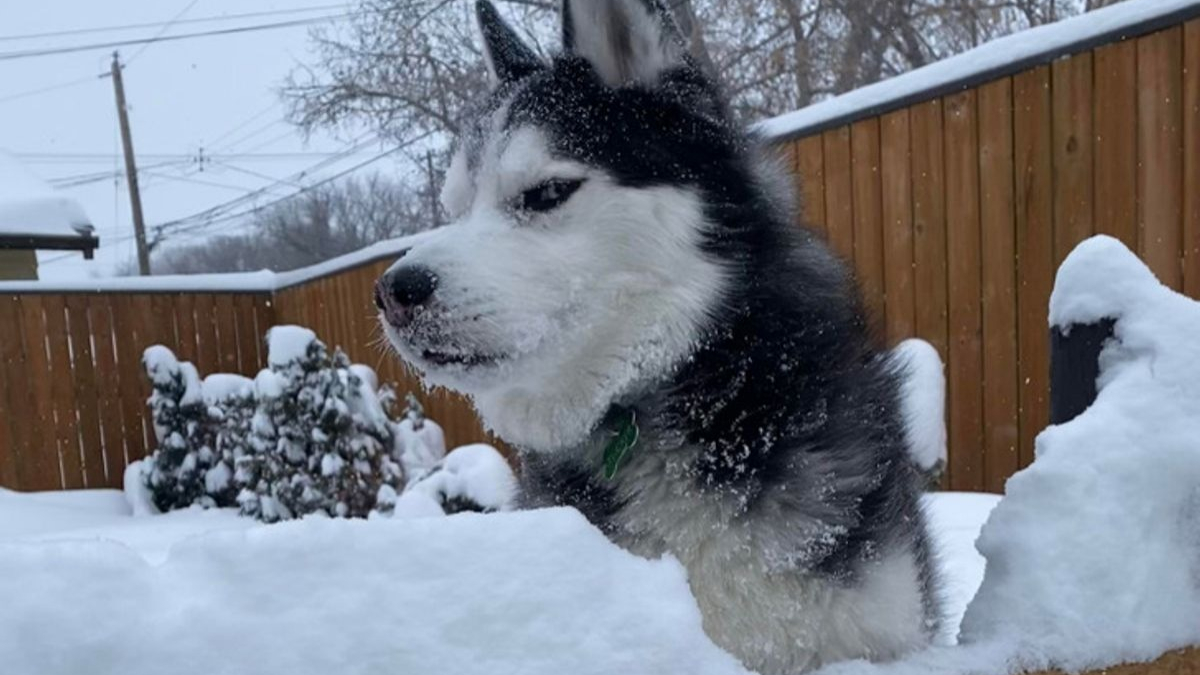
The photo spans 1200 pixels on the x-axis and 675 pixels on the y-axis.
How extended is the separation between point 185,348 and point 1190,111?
27.4ft

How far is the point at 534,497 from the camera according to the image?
154 centimetres

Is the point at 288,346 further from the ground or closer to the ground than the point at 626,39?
closer to the ground

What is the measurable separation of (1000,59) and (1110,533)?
369 centimetres

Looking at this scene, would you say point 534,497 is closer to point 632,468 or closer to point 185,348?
point 632,468

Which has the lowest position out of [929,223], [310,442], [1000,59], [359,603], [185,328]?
[310,442]

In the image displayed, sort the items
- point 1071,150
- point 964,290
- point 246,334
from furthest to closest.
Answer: point 246,334
point 964,290
point 1071,150

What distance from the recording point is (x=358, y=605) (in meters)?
0.50

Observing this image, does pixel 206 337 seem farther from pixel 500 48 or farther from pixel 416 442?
pixel 500 48

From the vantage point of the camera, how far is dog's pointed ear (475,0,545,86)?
1798 millimetres

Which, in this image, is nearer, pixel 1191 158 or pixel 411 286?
pixel 411 286

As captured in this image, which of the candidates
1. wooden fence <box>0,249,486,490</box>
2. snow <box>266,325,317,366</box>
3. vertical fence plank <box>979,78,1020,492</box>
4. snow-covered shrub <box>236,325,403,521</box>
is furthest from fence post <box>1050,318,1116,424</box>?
wooden fence <box>0,249,486,490</box>

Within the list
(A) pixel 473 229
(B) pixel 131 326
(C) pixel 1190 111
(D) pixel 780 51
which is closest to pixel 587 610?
(A) pixel 473 229

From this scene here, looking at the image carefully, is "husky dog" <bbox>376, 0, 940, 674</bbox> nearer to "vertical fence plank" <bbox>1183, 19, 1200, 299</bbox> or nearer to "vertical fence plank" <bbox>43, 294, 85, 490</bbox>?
"vertical fence plank" <bbox>1183, 19, 1200, 299</bbox>

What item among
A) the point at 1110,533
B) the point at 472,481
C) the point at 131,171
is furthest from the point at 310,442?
the point at 131,171
